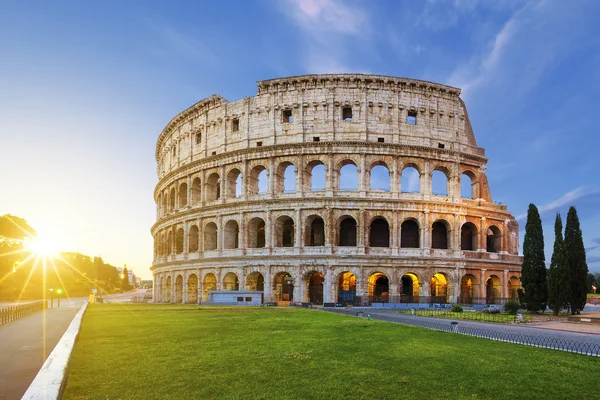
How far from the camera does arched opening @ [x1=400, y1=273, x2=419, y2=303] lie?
124ft

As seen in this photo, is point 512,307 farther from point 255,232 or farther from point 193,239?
point 193,239

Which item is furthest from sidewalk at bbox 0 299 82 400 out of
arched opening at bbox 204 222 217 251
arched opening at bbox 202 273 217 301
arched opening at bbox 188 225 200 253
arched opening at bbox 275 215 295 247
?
arched opening at bbox 188 225 200 253

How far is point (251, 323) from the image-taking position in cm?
1959

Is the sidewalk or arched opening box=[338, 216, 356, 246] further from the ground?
arched opening box=[338, 216, 356, 246]

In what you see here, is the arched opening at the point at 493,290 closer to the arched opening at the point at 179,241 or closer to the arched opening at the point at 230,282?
the arched opening at the point at 230,282

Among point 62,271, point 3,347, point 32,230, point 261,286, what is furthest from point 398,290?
point 62,271

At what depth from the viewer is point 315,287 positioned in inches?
1610

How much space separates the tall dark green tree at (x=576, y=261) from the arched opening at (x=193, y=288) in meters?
33.3

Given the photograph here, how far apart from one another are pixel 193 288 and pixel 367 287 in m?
18.6

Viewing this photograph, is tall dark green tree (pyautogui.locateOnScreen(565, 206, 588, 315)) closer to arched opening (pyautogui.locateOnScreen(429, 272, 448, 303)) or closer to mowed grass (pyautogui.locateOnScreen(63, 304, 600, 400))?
arched opening (pyautogui.locateOnScreen(429, 272, 448, 303))

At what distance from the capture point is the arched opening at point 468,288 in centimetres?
4017

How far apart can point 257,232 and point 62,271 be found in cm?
6768

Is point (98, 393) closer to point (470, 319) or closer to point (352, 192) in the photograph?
point (470, 319)

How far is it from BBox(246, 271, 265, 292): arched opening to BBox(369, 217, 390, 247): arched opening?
36.1 ft
